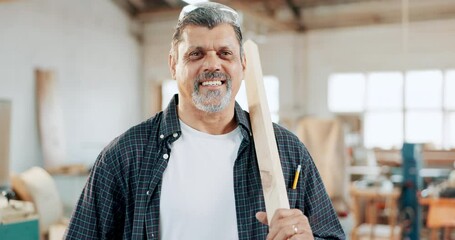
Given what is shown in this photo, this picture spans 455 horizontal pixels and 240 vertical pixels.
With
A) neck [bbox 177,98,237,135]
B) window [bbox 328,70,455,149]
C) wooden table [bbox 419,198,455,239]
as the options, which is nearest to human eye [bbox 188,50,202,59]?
neck [bbox 177,98,237,135]

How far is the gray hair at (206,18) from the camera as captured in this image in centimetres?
134

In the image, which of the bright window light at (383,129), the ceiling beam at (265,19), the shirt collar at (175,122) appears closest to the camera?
the shirt collar at (175,122)

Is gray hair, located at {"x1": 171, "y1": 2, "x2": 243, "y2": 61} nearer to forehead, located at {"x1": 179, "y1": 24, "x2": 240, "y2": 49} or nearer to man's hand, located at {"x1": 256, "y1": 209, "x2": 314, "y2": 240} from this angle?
forehead, located at {"x1": 179, "y1": 24, "x2": 240, "y2": 49}

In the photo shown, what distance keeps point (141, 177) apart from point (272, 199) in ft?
1.13

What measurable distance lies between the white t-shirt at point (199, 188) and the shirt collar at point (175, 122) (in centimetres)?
3

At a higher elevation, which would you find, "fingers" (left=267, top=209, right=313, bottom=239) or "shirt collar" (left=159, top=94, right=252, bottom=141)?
"shirt collar" (left=159, top=94, right=252, bottom=141)

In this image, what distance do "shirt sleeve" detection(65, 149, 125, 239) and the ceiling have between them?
6893 millimetres

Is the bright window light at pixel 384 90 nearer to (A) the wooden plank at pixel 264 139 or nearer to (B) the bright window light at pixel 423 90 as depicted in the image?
(B) the bright window light at pixel 423 90

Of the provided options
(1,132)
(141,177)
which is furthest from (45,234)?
(141,177)

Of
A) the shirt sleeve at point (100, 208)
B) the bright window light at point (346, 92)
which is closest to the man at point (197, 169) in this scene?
the shirt sleeve at point (100, 208)

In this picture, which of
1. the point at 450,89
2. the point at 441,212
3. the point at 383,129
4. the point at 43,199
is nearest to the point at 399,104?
the point at 383,129

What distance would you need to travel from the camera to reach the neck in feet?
4.61

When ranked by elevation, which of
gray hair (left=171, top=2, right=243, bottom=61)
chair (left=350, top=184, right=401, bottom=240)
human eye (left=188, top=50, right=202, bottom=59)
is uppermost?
gray hair (left=171, top=2, right=243, bottom=61)

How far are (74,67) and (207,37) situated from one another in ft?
27.1
